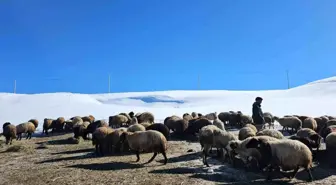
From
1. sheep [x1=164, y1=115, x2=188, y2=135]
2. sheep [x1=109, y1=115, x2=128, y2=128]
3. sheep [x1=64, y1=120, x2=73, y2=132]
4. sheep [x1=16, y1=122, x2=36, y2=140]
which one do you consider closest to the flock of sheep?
sheep [x1=164, y1=115, x2=188, y2=135]

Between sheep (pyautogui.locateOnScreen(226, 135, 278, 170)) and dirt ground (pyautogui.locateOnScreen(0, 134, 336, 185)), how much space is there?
0.48 meters

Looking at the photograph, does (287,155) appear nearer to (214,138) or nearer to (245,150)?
(245,150)

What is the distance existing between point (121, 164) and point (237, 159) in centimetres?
468

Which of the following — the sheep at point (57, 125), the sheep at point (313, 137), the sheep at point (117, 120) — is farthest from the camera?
the sheep at point (57, 125)

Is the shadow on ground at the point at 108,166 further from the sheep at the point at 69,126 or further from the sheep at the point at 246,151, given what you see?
the sheep at the point at 69,126

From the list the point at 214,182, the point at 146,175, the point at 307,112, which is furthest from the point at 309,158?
the point at 307,112

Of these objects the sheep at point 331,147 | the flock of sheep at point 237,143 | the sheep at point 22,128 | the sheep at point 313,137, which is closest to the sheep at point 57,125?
the sheep at point 22,128

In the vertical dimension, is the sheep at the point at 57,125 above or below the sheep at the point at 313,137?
above

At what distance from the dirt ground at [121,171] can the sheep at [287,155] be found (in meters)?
0.47

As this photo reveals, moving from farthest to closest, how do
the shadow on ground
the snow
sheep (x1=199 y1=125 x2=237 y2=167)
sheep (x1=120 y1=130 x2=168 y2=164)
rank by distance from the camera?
the snow, sheep (x1=199 y1=125 x2=237 y2=167), sheep (x1=120 y1=130 x2=168 y2=164), the shadow on ground

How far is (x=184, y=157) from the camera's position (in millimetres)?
14172

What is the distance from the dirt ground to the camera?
10289 millimetres

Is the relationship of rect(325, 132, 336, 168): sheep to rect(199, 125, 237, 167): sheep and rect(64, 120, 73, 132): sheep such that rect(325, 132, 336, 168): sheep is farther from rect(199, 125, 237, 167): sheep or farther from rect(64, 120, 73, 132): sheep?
rect(64, 120, 73, 132): sheep

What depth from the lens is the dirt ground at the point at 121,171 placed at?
10.3 meters
